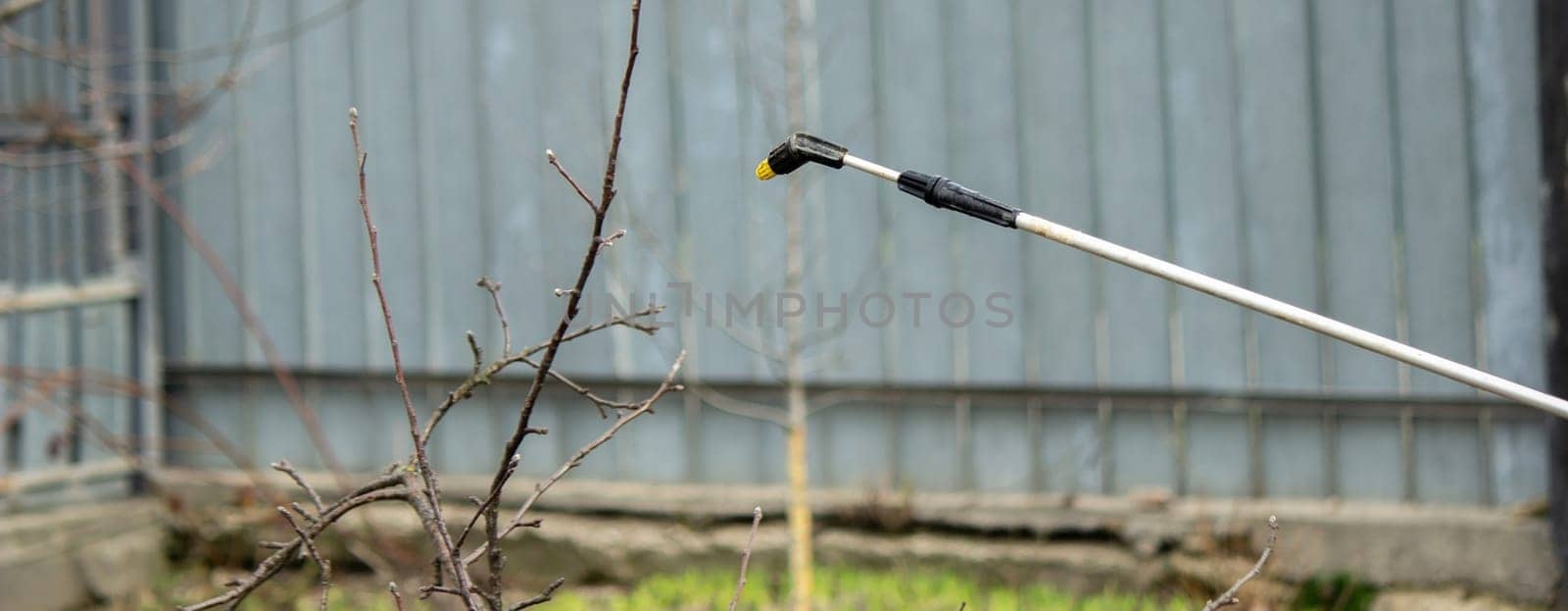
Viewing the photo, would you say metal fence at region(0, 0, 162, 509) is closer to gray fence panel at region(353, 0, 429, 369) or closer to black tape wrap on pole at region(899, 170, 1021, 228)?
gray fence panel at region(353, 0, 429, 369)

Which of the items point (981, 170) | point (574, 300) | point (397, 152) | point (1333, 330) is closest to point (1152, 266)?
point (1333, 330)

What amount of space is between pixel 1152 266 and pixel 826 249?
324 centimetres

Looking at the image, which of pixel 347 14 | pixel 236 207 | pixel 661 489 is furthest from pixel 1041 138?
pixel 236 207

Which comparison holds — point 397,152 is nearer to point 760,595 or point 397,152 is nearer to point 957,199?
point 760,595

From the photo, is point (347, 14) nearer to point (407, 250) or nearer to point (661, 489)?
point (407, 250)

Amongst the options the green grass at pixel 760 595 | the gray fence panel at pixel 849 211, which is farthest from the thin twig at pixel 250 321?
the gray fence panel at pixel 849 211

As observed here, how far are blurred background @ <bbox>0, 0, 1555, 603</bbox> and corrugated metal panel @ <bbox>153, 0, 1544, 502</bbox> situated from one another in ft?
0.04

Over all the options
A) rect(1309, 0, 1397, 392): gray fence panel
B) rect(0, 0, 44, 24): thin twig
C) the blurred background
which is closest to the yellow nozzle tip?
rect(0, 0, 44, 24): thin twig

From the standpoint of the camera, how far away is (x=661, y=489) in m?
5.38

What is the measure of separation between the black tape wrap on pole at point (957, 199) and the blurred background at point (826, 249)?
7.92 ft

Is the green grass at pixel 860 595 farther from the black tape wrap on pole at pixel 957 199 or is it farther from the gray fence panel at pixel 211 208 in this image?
the black tape wrap on pole at pixel 957 199

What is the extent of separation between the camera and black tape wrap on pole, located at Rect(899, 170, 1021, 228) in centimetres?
198

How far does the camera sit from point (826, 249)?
510 centimetres

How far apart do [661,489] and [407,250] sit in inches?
50.3
